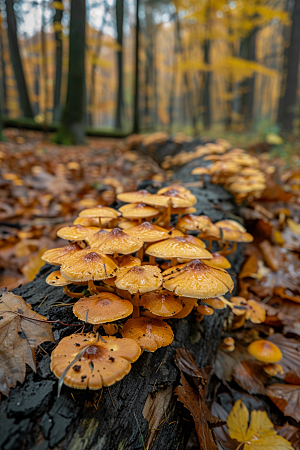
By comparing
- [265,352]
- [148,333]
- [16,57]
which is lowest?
[265,352]

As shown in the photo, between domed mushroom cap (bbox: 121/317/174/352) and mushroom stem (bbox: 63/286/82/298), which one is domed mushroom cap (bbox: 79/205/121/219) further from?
domed mushroom cap (bbox: 121/317/174/352)

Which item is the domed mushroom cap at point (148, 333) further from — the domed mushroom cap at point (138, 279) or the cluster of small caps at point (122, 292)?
the domed mushroom cap at point (138, 279)

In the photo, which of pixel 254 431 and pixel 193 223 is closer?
pixel 254 431

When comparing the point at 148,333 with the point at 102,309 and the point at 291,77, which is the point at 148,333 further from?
the point at 291,77

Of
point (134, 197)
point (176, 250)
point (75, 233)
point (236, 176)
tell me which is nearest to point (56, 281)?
point (75, 233)

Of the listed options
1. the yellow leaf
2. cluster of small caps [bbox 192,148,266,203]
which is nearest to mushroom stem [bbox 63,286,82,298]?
the yellow leaf

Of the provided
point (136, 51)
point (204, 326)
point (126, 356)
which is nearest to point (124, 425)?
point (126, 356)

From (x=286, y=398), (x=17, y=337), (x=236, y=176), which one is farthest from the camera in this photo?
(x=236, y=176)
